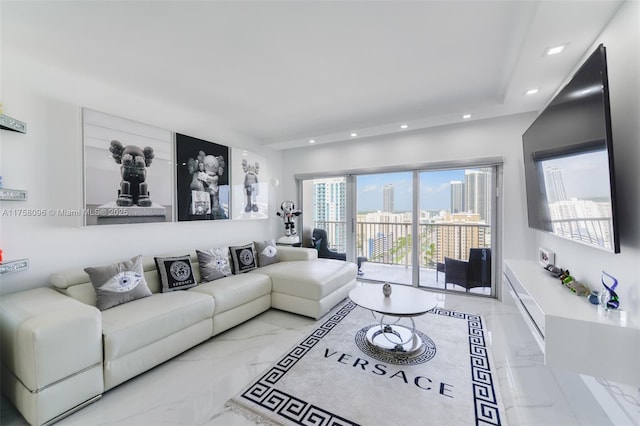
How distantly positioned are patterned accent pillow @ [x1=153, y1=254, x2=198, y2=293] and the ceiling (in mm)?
1866

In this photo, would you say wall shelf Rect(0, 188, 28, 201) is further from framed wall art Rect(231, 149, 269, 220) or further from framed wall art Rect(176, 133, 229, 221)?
framed wall art Rect(231, 149, 269, 220)

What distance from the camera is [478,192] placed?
368 cm

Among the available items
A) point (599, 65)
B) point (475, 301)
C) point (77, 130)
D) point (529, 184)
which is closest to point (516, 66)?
point (599, 65)

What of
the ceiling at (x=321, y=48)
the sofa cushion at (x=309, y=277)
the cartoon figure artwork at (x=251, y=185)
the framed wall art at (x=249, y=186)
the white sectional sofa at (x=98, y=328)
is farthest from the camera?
the cartoon figure artwork at (x=251, y=185)

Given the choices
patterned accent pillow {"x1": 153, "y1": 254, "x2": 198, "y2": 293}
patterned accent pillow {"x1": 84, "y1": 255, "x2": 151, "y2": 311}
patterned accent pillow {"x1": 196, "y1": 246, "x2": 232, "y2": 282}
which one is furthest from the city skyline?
patterned accent pillow {"x1": 84, "y1": 255, "x2": 151, "y2": 311}

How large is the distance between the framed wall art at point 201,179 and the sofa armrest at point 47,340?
1708 mm

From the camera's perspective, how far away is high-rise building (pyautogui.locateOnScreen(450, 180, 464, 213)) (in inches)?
149

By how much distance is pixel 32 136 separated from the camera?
2207mm

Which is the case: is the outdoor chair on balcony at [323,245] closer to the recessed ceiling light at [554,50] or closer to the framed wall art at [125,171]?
the framed wall art at [125,171]

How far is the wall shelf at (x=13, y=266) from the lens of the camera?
1867mm

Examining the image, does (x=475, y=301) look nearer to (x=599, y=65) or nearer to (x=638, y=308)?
(x=638, y=308)

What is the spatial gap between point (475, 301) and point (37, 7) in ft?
16.5

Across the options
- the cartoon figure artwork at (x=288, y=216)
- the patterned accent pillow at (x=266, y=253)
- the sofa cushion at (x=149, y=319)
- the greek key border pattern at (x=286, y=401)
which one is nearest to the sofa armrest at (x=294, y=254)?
the patterned accent pillow at (x=266, y=253)

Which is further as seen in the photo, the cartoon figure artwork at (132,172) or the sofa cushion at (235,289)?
the cartoon figure artwork at (132,172)
